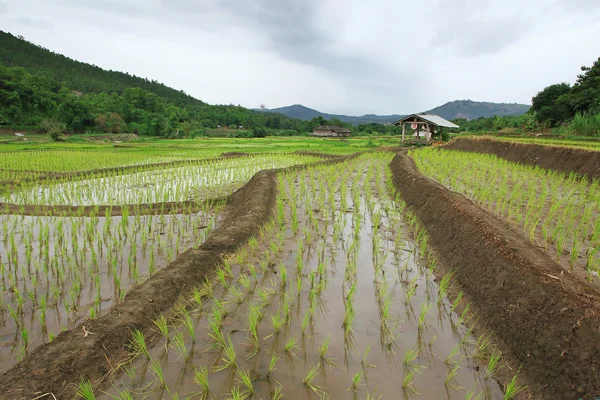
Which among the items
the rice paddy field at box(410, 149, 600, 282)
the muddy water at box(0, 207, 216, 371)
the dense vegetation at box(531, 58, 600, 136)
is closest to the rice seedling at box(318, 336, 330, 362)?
the muddy water at box(0, 207, 216, 371)

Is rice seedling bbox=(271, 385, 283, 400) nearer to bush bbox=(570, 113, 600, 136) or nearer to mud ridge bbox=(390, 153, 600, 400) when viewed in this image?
mud ridge bbox=(390, 153, 600, 400)

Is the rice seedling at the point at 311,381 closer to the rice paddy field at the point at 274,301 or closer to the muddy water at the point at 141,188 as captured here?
the rice paddy field at the point at 274,301

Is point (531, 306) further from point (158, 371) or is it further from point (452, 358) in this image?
Result: point (158, 371)

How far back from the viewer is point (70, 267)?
337 cm

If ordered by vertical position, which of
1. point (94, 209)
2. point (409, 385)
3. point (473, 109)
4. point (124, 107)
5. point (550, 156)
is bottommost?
point (409, 385)

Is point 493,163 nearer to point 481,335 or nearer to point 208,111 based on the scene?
point 481,335

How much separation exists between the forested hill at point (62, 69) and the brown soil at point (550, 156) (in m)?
64.9

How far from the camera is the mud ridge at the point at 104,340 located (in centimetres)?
176

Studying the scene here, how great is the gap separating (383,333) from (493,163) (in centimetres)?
877

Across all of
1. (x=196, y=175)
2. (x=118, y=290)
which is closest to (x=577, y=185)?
(x=118, y=290)

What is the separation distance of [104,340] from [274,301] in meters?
1.24

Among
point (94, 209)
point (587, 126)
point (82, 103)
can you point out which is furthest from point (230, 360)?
point (82, 103)

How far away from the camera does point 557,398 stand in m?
1.68

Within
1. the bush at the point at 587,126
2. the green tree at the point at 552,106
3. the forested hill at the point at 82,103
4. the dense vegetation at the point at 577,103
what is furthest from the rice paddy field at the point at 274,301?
the forested hill at the point at 82,103
